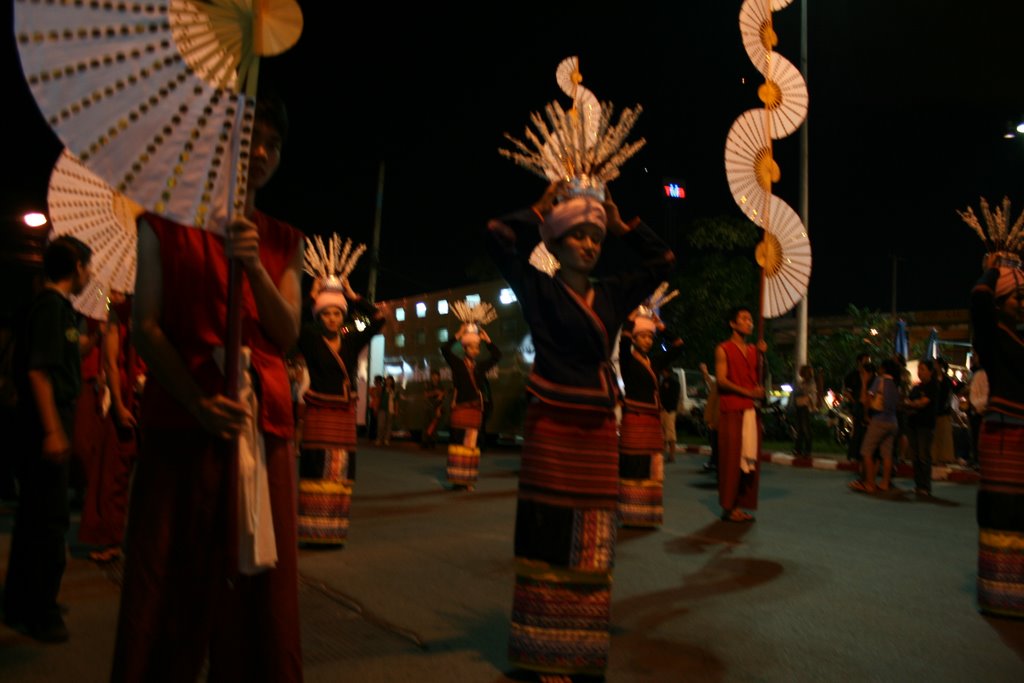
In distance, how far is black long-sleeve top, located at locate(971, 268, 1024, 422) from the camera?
4.62 metres

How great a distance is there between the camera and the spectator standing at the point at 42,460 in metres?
3.77

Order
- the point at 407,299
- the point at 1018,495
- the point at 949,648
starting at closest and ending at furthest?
the point at 949,648 → the point at 1018,495 → the point at 407,299

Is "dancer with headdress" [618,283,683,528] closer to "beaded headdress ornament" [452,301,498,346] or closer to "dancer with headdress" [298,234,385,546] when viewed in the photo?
"dancer with headdress" [298,234,385,546]

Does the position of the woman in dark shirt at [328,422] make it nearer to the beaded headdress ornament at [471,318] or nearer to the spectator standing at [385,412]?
the beaded headdress ornament at [471,318]

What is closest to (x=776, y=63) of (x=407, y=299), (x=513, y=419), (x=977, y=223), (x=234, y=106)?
(x=977, y=223)

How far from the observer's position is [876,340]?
2991 centimetres

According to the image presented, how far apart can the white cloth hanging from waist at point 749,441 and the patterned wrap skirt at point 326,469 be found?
3470 mm

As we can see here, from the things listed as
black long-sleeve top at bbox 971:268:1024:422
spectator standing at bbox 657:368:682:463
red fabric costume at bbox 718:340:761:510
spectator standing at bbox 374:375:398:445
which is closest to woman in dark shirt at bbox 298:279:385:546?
red fabric costume at bbox 718:340:761:510

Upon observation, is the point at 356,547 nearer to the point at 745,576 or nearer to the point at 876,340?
the point at 745,576

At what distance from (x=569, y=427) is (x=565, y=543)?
475mm

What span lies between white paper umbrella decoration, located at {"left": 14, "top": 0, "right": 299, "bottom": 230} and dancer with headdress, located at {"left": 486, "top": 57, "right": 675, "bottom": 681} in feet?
5.96

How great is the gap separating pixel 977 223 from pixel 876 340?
2679 cm

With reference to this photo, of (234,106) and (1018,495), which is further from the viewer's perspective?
(1018,495)

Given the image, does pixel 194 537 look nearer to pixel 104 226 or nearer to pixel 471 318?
pixel 104 226
